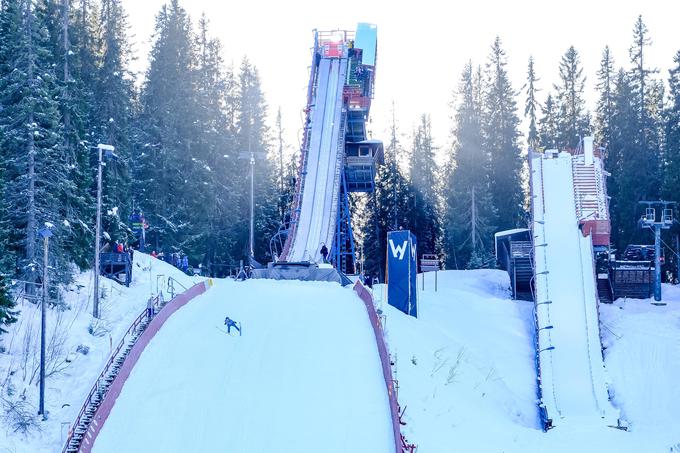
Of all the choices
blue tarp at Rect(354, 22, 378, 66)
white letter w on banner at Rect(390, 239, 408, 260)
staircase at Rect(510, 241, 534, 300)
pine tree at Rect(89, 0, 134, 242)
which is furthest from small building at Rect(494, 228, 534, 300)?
pine tree at Rect(89, 0, 134, 242)

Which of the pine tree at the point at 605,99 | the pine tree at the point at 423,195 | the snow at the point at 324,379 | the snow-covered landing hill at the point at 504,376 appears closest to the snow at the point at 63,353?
the snow at the point at 324,379

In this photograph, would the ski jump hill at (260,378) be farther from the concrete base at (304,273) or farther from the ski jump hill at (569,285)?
the ski jump hill at (569,285)

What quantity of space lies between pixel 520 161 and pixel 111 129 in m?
32.2

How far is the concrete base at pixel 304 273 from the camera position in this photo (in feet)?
107

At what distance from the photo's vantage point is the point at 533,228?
1368 inches

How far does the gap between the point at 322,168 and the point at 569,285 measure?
17.7m

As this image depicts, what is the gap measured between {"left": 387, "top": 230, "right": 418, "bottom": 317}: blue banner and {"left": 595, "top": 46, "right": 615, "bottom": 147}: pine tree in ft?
102

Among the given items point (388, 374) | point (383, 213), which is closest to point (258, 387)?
point (388, 374)

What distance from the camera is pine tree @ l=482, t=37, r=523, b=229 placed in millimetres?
58406

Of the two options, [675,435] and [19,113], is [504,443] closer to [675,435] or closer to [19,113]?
[675,435]

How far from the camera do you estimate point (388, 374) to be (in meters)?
20.8

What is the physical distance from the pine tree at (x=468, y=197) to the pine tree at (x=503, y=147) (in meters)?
1.22

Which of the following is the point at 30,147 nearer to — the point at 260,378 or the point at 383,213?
the point at 260,378

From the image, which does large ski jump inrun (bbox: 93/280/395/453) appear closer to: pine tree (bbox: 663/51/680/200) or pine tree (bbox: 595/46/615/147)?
pine tree (bbox: 663/51/680/200)
